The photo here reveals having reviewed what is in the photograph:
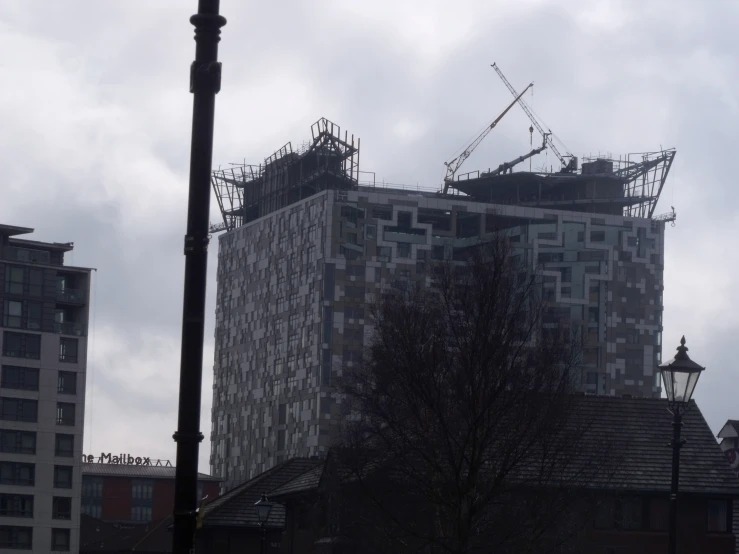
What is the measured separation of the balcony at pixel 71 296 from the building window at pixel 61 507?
72.8 ft

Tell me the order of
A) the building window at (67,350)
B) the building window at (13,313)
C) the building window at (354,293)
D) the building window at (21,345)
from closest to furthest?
the building window at (21,345) < the building window at (13,313) < the building window at (67,350) < the building window at (354,293)

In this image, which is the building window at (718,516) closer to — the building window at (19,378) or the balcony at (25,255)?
the building window at (19,378)

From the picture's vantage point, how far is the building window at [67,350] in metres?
147

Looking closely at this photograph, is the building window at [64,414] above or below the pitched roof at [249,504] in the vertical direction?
below

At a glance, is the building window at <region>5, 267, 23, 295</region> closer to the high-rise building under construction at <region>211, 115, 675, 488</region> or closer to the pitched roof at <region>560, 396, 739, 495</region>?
the high-rise building under construction at <region>211, 115, 675, 488</region>

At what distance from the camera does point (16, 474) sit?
Result: 14075cm

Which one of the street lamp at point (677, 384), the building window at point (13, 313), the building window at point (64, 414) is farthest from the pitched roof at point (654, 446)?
the building window at point (13, 313)

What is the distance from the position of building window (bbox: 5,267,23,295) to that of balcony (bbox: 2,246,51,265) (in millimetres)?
1247

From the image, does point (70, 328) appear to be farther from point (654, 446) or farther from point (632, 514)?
point (632, 514)

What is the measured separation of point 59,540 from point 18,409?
1454cm

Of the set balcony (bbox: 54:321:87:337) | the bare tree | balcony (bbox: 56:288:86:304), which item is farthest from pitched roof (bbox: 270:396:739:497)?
balcony (bbox: 56:288:86:304)

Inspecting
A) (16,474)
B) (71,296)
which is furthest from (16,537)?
(71,296)

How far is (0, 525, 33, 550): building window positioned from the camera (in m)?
138

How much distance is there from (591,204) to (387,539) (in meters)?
163
